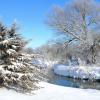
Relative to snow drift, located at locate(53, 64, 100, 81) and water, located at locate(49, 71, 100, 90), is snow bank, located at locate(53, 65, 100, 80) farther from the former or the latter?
water, located at locate(49, 71, 100, 90)

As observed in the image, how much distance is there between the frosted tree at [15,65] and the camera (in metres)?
10.5

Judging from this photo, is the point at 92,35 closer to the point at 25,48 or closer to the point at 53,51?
the point at 53,51

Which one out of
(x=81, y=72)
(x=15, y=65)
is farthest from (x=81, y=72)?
(x=15, y=65)

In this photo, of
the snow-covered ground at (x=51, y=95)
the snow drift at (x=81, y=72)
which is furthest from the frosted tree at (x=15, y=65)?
the snow drift at (x=81, y=72)

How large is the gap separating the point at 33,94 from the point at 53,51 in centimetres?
2976

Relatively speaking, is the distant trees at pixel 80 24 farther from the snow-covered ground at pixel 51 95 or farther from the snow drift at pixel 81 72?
the snow-covered ground at pixel 51 95

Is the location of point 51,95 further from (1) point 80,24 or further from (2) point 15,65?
(1) point 80,24

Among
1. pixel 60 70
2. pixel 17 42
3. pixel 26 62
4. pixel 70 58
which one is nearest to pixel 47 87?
pixel 26 62

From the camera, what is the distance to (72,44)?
36.9 m

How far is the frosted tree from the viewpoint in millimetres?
10491

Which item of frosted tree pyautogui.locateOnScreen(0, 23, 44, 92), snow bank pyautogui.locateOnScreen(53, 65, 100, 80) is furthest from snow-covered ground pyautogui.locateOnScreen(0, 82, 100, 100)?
snow bank pyautogui.locateOnScreen(53, 65, 100, 80)

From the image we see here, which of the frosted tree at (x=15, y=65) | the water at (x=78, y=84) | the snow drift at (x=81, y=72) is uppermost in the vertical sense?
the frosted tree at (x=15, y=65)

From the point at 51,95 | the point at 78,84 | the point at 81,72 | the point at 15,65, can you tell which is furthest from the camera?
the point at 81,72

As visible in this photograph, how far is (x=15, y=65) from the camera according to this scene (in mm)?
10625
